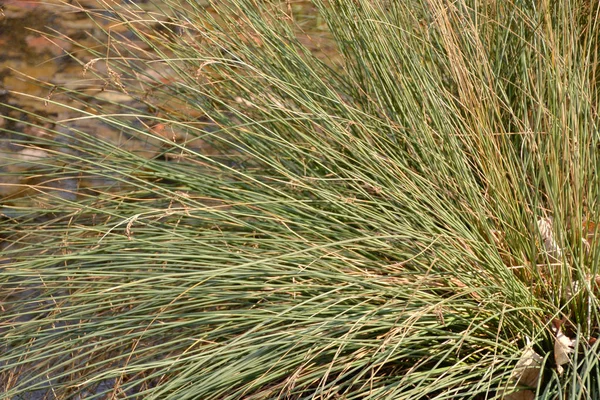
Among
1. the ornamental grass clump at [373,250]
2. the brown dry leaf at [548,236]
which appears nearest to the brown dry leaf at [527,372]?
the ornamental grass clump at [373,250]

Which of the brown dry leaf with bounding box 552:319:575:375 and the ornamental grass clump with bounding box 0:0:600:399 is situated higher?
the ornamental grass clump with bounding box 0:0:600:399

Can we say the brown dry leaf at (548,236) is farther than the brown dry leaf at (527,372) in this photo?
Yes

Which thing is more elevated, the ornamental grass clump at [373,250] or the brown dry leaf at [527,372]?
the ornamental grass clump at [373,250]

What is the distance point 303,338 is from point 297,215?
1.24 ft

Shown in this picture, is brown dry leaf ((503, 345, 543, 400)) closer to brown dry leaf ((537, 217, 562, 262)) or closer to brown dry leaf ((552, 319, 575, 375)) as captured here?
brown dry leaf ((552, 319, 575, 375))

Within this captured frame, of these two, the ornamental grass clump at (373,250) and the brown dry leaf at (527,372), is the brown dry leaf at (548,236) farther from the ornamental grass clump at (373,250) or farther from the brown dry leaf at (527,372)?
the brown dry leaf at (527,372)

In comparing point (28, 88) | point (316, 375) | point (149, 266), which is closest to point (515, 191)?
point (316, 375)

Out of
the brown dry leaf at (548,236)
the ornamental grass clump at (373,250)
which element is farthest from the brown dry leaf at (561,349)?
the brown dry leaf at (548,236)

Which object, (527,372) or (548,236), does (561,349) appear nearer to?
(527,372)


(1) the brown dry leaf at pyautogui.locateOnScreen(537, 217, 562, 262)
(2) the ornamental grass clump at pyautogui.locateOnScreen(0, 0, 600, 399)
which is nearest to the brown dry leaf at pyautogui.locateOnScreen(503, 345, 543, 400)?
(2) the ornamental grass clump at pyautogui.locateOnScreen(0, 0, 600, 399)

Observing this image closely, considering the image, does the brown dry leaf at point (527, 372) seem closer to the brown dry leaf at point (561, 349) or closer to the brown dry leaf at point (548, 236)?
the brown dry leaf at point (561, 349)

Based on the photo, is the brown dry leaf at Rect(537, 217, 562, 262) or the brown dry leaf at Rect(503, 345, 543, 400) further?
the brown dry leaf at Rect(537, 217, 562, 262)

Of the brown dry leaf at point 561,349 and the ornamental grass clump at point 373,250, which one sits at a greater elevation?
the ornamental grass clump at point 373,250

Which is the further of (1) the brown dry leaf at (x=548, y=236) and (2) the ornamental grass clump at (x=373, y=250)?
(1) the brown dry leaf at (x=548, y=236)
